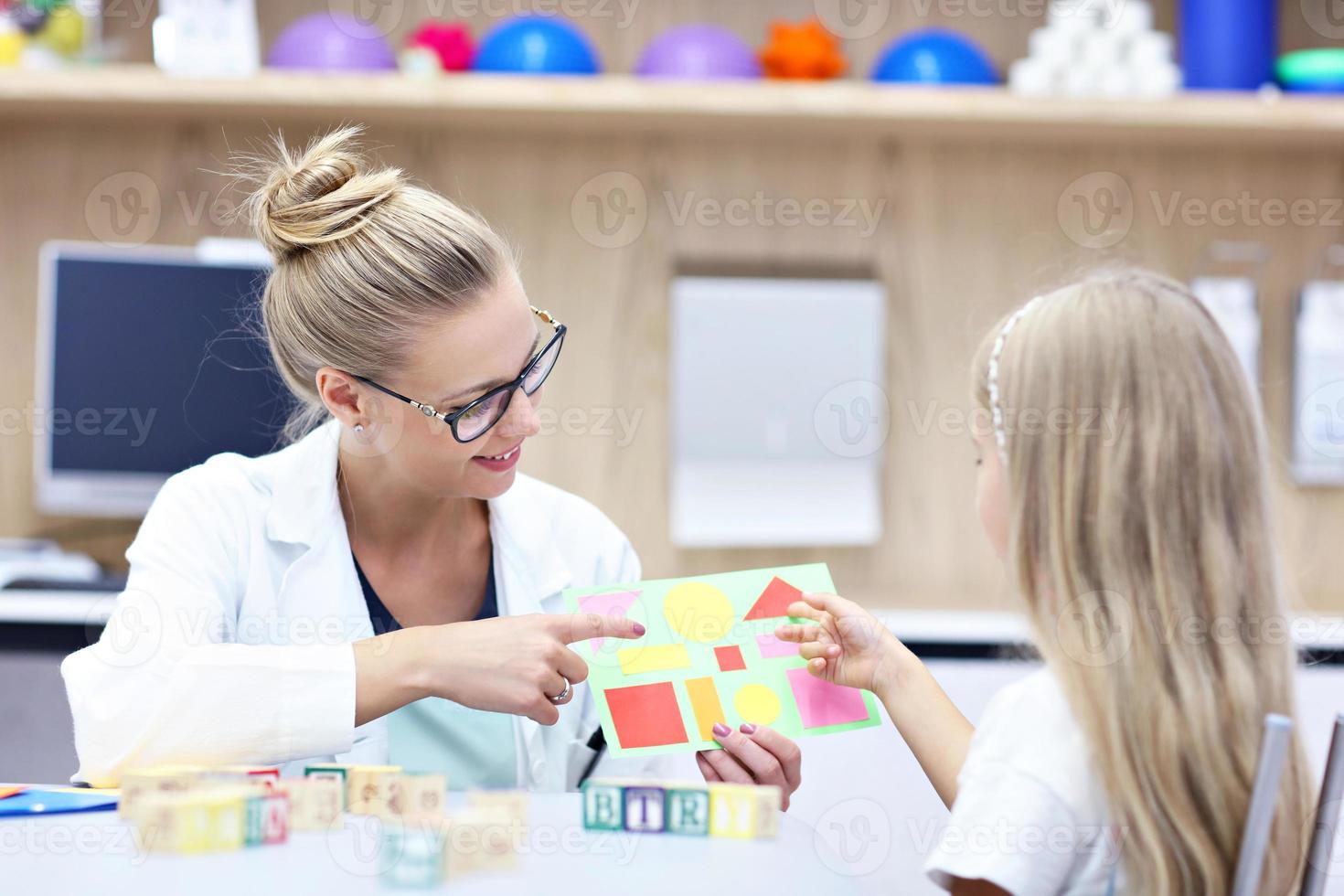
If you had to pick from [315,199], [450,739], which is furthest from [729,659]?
[315,199]

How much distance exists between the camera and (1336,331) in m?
2.45

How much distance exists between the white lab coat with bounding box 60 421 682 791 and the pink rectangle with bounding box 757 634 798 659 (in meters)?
0.28

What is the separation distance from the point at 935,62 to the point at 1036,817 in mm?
1699

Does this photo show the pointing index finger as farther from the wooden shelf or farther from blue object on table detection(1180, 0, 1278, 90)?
blue object on table detection(1180, 0, 1278, 90)

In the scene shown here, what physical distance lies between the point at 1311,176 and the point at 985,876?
85.0 inches

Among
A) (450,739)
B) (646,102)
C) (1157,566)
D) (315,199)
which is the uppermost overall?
(646,102)

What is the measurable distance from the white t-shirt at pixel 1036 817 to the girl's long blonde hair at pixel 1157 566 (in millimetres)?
14

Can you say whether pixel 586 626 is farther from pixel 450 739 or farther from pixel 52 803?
pixel 52 803

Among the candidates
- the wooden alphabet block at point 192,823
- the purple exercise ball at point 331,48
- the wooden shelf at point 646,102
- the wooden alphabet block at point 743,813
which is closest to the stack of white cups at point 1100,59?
the wooden shelf at point 646,102

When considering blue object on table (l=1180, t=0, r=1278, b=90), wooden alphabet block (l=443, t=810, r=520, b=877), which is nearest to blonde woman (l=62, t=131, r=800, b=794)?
wooden alphabet block (l=443, t=810, r=520, b=877)

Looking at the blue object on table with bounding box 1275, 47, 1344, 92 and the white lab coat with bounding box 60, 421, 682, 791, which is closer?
the white lab coat with bounding box 60, 421, 682, 791

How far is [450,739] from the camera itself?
134 cm

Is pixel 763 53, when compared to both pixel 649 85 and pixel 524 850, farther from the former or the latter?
pixel 524 850

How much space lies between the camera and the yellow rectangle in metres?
1.17
